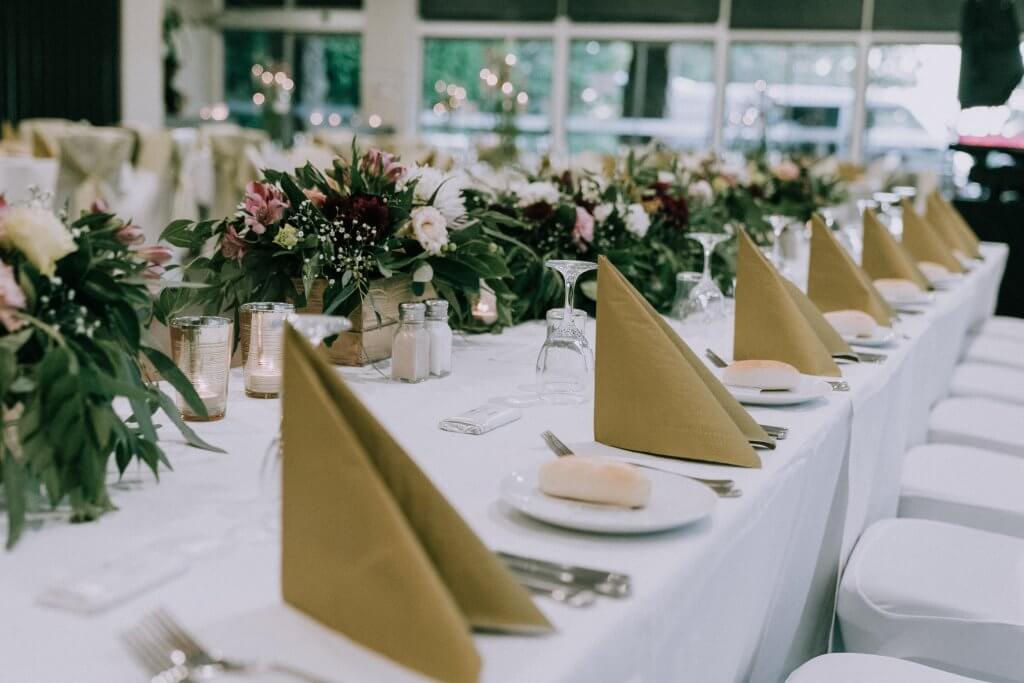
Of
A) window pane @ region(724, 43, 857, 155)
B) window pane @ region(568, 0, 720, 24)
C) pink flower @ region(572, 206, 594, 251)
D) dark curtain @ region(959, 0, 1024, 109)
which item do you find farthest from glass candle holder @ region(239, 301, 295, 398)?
window pane @ region(568, 0, 720, 24)

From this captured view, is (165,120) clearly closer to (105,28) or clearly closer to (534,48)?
(105,28)

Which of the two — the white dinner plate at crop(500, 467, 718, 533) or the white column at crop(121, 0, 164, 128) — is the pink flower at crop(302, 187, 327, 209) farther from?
the white column at crop(121, 0, 164, 128)

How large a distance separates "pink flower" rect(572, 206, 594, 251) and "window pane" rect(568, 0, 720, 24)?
478 inches

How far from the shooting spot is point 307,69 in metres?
16.0

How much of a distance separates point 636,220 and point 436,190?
85 cm

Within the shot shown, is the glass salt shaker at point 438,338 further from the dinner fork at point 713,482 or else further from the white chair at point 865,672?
the white chair at point 865,672

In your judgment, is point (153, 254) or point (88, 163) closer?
point (153, 254)

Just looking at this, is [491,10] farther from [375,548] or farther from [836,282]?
[375,548]

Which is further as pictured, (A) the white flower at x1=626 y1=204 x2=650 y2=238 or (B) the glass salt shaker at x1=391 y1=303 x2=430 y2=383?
(A) the white flower at x1=626 y1=204 x2=650 y2=238

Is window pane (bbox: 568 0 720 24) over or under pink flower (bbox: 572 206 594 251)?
over

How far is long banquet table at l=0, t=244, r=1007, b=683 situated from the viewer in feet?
2.60

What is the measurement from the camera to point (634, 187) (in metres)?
2.98

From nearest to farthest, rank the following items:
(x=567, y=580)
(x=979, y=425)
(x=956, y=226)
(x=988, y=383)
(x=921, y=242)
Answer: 1. (x=567, y=580)
2. (x=979, y=425)
3. (x=988, y=383)
4. (x=921, y=242)
5. (x=956, y=226)

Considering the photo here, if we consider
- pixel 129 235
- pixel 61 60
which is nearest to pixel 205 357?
pixel 129 235
